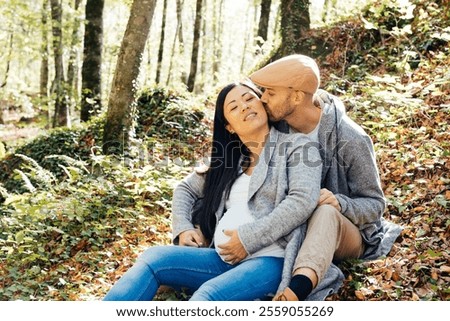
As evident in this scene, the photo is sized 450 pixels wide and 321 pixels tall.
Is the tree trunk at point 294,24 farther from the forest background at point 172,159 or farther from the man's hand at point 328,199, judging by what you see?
the man's hand at point 328,199

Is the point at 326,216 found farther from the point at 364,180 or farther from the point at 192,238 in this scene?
the point at 192,238

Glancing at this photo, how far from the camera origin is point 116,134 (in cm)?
839

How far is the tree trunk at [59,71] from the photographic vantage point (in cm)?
1512

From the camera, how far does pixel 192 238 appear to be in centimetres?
412

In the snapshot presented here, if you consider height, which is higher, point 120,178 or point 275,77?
point 275,77

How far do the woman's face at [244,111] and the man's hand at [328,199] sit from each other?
66cm

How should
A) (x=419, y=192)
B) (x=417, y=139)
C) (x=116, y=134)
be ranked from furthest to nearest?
1. (x=116, y=134)
2. (x=417, y=139)
3. (x=419, y=192)

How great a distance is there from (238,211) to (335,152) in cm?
87

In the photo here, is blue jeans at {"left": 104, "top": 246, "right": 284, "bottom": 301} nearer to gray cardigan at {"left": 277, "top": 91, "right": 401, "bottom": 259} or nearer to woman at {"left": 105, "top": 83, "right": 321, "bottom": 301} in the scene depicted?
woman at {"left": 105, "top": 83, "right": 321, "bottom": 301}

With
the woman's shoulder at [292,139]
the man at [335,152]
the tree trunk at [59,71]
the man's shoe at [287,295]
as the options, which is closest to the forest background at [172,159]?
the man at [335,152]
